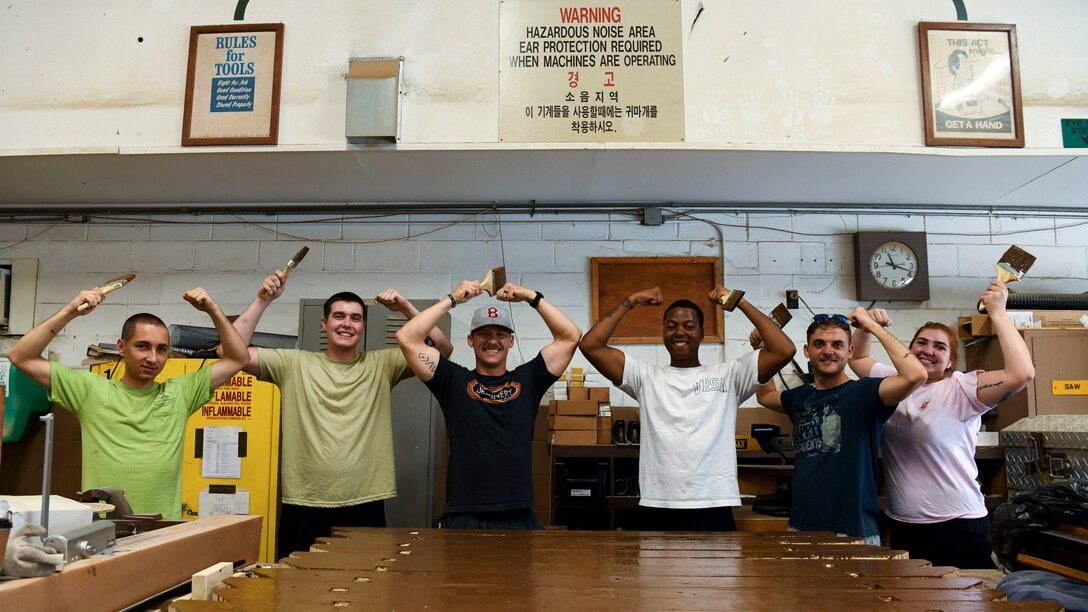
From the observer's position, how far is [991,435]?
3.83 metres

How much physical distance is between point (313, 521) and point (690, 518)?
141cm

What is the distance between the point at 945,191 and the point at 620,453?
97.6 inches

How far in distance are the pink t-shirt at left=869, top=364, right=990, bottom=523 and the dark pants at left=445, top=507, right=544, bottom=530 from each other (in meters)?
1.38

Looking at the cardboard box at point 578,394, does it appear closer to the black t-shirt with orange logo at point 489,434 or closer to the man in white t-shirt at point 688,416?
the man in white t-shirt at point 688,416

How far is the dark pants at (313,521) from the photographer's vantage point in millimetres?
2797

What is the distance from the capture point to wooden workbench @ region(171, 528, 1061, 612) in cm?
152

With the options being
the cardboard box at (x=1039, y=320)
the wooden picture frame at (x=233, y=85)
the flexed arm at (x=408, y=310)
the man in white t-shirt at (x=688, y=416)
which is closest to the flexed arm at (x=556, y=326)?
the man in white t-shirt at (x=688, y=416)

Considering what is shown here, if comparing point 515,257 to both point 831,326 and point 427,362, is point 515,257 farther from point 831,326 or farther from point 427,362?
point 831,326

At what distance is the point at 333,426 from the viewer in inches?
112

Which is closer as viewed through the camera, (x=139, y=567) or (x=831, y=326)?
(x=139, y=567)

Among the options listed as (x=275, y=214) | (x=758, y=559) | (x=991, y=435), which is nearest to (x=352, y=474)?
(x=758, y=559)

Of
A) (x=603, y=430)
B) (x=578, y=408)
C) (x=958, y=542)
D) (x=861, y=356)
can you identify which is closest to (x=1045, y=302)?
(x=861, y=356)

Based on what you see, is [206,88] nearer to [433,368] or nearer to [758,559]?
[433,368]

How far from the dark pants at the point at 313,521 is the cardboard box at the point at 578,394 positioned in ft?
5.08
